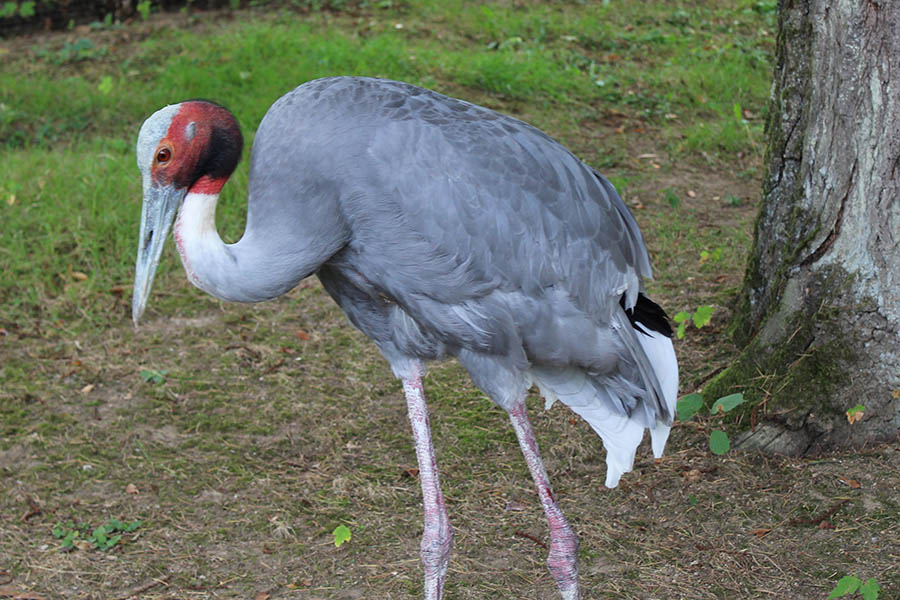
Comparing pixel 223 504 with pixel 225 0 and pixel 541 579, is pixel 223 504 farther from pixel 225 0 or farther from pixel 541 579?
pixel 225 0

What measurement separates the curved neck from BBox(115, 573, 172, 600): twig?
3.95 feet

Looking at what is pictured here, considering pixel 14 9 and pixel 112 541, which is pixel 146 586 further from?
pixel 14 9

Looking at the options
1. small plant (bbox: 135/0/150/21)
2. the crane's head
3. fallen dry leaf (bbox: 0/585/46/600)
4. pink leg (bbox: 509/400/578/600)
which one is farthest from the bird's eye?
small plant (bbox: 135/0/150/21)

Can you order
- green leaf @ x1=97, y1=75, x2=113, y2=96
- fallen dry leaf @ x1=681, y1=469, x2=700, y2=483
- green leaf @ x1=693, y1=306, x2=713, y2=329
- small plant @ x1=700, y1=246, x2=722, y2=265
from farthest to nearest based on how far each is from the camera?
1. green leaf @ x1=97, y1=75, x2=113, y2=96
2. small plant @ x1=700, y1=246, x2=722, y2=265
3. green leaf @ x1=693, y1=306, x2=713, y2=329
4. fallen dry leaf @ x1=681, y1=469, x2=700, y2=483

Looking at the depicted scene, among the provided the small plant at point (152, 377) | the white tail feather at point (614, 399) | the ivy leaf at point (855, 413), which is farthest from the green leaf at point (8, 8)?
the ivy leaf at point (855, 413)

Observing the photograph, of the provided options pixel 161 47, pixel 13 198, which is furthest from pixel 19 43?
pixel 13 198

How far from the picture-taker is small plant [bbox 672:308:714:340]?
4.21 m

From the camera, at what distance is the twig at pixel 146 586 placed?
345 centimetres

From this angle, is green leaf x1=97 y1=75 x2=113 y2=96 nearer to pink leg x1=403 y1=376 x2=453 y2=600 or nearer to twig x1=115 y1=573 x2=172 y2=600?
twig x1=115 y1=573 x2=172 y2=600

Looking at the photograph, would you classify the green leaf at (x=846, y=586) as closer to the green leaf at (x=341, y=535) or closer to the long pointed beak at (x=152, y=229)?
the green leaf at (x=341, y=535)

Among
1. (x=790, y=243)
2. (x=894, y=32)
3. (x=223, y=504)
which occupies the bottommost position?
(x=223, y=504)

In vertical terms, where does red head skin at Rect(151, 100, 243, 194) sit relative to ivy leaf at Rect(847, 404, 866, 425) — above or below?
above

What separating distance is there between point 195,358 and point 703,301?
2.38 meters

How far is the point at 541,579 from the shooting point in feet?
11.4
